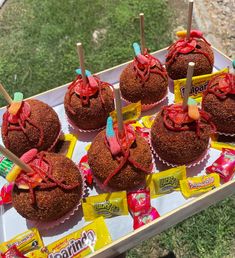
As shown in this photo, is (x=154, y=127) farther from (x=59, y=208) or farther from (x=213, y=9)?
(x=213, y=9)

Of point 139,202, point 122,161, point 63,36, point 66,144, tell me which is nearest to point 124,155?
point 122,161

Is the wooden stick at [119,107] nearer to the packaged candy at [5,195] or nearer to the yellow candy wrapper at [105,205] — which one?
the yellow candy wrapper at [105,205]

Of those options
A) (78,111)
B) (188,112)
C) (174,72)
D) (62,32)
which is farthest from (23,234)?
(62,32)

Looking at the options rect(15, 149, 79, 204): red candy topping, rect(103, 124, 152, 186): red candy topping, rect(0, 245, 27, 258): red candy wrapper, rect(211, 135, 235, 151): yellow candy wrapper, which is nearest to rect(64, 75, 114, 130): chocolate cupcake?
rect(103, 124, 152, 186): red candy topping

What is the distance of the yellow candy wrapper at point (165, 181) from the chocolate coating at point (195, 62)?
20.9 inches

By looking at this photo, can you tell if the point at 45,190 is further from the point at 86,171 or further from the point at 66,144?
the point at 66,144

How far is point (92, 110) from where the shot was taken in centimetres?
149

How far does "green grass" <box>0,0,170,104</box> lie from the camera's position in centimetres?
267

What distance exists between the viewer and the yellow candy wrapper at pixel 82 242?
1.20 meters

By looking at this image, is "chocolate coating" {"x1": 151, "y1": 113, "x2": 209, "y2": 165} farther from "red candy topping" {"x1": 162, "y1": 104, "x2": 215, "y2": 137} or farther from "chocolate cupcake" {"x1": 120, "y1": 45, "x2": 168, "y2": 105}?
"chocolate cupcake" {"x1": 120, "y1": 45, "x2": 168, "y2": 105}

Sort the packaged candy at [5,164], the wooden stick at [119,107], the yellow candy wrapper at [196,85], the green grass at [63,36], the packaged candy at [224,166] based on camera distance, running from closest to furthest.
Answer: the wooden stick at [119,107], the packaged candy at [224,166], the packaged candy at [5,164], the yellow candy wrapper at [196,85], the green grass at [63,36]

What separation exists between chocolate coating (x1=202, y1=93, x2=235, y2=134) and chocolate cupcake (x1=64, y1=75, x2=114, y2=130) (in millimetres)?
403

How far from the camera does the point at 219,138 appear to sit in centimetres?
152

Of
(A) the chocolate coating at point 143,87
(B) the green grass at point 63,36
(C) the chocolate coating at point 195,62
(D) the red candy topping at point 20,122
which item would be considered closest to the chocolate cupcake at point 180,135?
(A) the chocolate coating at point 143,87
